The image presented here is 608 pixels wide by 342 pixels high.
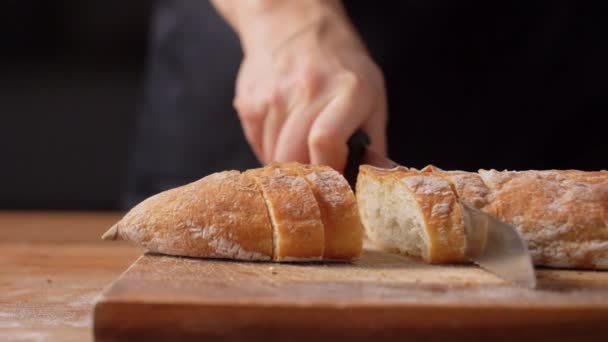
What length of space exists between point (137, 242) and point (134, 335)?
0.43m

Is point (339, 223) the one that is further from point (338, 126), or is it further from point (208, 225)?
point (338, 126)

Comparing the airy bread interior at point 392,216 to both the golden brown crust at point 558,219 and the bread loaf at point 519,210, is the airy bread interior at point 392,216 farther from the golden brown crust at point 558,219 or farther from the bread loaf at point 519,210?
the golden brown crust at point 558,219

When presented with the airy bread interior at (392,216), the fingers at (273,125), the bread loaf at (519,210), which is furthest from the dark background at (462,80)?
the bread loaf at (519,210)

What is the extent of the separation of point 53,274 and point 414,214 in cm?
81

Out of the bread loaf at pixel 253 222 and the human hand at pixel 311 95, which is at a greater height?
the human hand at pixel 311 95

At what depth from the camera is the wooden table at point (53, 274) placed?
1263 mm

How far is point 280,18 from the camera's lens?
2.33 metres

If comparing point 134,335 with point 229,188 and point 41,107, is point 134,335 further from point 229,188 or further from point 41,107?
point 41,107

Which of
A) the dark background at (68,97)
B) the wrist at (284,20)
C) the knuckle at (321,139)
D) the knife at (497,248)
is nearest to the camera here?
the knife at (497,248)

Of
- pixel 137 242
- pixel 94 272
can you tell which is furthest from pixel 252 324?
pixel 94 272

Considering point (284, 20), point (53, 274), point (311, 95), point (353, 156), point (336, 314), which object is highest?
point (284, 20)

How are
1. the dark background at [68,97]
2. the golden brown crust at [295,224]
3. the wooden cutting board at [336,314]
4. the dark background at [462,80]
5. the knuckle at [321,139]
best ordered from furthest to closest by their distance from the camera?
the dark background at [68,97]
the dark background at [462,80]
the knuckle at [321,139]
the golden brown crust at [295,224]
the wooden cutting board at [336,314]

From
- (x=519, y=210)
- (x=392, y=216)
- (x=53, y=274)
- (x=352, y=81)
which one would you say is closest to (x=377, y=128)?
(x=352, y=81)

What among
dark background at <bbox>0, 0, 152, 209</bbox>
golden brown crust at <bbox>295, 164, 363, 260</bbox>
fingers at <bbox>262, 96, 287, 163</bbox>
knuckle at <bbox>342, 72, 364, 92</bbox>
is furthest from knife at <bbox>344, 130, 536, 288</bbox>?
dark background at <bbox>0, 0, 152, 209</bbox>
